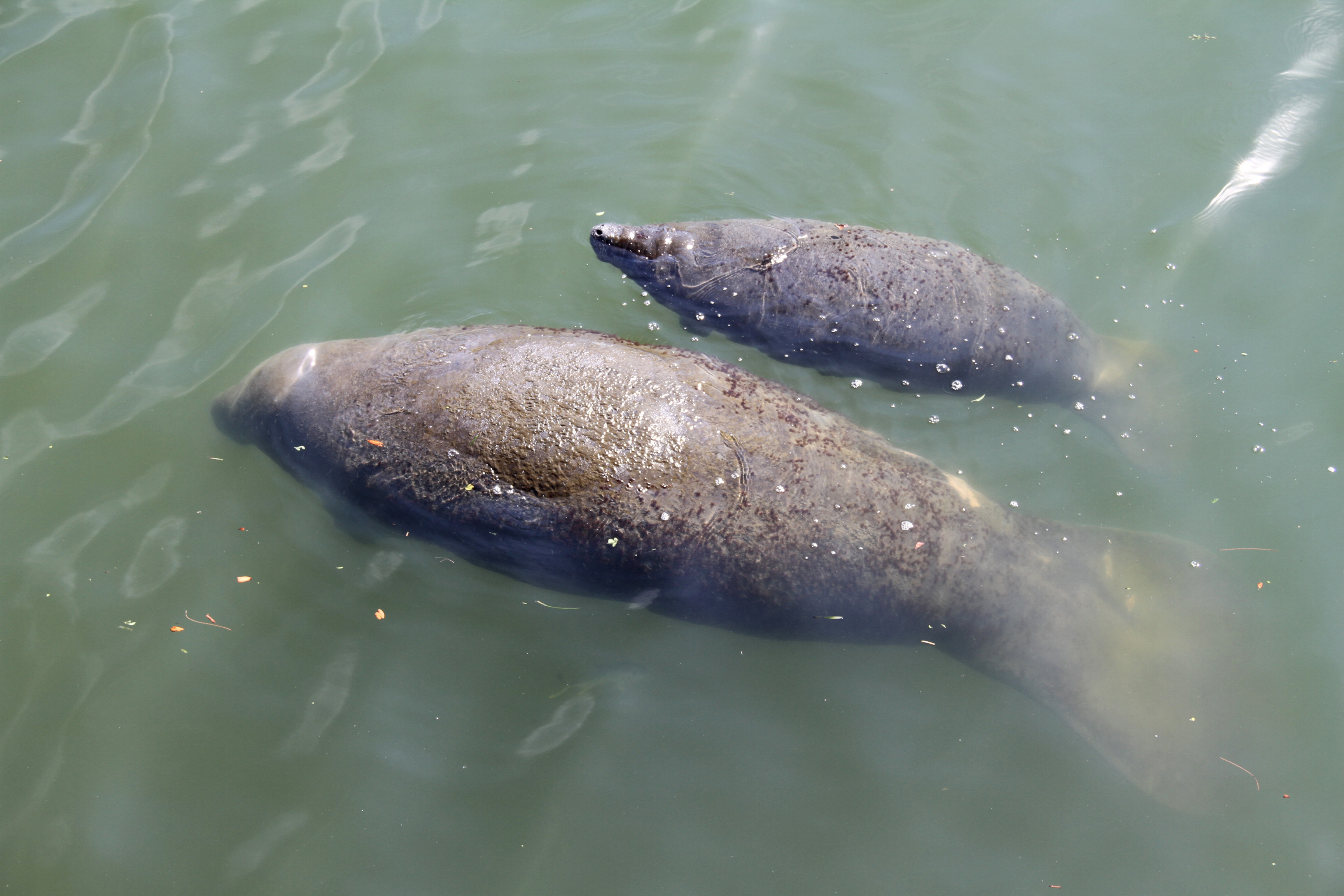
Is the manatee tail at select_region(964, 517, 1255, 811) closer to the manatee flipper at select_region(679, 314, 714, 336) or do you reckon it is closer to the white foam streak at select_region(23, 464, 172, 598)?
the manatee flipper at select_region(679, 314, 714, 336)

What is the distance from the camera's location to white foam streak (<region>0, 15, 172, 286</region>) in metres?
6.09

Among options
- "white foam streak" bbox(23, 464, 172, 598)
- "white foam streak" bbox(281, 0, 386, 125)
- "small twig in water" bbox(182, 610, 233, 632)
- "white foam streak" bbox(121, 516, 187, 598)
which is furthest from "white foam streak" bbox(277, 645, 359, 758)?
"white foam streak" bbox(281, 0, 386, 125)

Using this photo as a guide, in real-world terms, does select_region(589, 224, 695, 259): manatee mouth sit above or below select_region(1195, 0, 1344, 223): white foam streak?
above

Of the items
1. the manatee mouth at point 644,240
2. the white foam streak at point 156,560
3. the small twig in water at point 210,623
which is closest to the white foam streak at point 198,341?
the white foam streak at point 156,560

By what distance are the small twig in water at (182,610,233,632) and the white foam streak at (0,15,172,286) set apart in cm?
312

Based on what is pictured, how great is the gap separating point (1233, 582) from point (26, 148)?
923 centimetres

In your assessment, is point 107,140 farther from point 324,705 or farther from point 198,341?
point 324,705

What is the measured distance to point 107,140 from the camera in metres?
6.67

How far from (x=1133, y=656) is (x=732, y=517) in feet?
8.27

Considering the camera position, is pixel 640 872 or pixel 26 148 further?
pixel 26 148

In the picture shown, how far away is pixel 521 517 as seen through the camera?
4.16 meters

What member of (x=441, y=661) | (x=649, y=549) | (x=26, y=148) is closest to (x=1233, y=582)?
(x=649, y=549)

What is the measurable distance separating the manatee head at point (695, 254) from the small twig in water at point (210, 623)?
11.2 feet

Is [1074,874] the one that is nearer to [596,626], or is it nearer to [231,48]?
[596,626]
